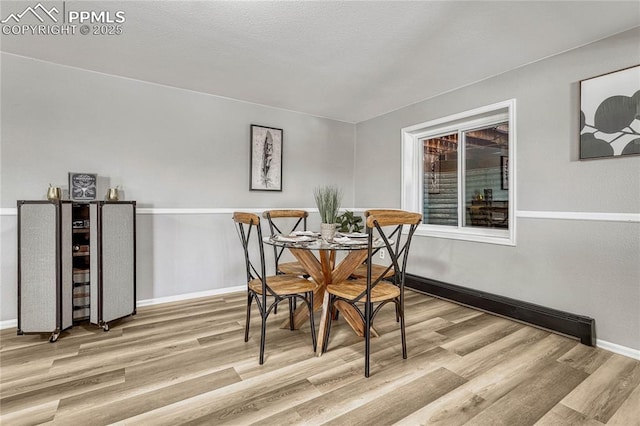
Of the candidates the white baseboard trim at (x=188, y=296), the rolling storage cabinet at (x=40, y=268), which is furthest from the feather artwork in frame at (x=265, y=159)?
the rolling storage cabinet at (x=40, y=268)

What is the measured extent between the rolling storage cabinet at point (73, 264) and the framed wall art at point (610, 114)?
372 cm

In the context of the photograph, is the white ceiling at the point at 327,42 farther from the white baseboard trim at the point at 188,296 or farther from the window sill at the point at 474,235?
the white baseboard trim at the point at 188,296

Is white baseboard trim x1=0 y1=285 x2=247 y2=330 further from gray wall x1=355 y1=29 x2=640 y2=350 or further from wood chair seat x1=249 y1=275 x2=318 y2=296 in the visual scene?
gray wall x1=355 y1=29 x2=640 y2=350

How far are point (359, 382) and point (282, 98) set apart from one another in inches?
116

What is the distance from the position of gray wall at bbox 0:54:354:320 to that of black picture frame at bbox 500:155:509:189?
2.24m

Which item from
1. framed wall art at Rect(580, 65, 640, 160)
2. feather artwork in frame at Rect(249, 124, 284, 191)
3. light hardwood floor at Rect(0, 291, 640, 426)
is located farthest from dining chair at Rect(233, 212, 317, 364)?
framed wall art at Rect(580, 65, 640, 160)

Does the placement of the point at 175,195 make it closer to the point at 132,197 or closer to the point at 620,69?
the point at 132,197

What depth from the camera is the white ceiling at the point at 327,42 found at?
191 centimetres

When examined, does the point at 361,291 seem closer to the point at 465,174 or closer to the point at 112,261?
the point at 112,261

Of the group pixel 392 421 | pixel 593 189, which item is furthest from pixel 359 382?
pixel 593 189

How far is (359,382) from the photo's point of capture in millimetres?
1739

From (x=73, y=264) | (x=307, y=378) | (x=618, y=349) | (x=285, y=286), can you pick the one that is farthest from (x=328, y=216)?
(x=618, y=349)

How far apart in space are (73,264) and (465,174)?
151 inches

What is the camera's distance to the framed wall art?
2.07m
